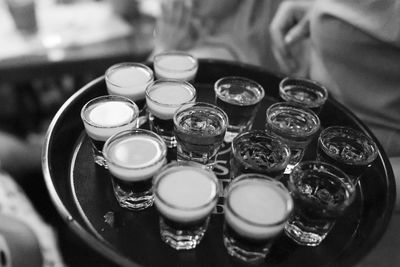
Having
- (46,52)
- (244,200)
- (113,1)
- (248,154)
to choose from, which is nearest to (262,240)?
(244,200)

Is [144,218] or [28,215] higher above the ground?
[144,218]

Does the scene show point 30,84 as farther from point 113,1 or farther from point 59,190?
point 59,190

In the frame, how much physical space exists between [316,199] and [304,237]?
8 cm

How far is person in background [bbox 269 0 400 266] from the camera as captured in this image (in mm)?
1081

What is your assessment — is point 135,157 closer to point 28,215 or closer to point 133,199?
point 133,199

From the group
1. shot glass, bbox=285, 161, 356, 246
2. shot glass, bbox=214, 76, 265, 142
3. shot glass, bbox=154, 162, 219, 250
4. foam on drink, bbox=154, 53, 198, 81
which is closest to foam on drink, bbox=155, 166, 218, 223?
shot glass, bbox=154, 162, 219, 250

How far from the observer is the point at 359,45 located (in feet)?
3.78

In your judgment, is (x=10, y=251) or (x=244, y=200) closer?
(x=244, y=200)

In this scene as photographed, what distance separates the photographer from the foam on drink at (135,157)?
809 millimetres

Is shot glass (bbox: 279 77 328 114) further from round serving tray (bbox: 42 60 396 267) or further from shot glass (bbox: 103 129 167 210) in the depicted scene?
shot glass (bbox: 103 129 167 210)

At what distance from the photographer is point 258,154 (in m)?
0.92

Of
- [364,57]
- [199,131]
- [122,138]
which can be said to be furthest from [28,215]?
[364,57]

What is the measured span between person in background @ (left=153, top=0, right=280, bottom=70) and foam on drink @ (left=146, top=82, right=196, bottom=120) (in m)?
0.47

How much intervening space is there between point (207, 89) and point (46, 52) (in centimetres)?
87
